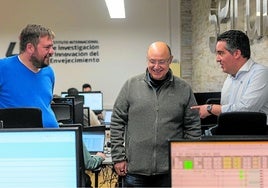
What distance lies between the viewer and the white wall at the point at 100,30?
32.2ft

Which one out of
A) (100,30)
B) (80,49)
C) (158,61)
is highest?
(100,30)

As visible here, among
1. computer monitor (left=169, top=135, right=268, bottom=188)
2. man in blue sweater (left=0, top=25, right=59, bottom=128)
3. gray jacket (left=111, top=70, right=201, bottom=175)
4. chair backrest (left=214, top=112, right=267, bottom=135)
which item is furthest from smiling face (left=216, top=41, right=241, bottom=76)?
computer monitor (left=169, top=135, right=268, bottom=188)

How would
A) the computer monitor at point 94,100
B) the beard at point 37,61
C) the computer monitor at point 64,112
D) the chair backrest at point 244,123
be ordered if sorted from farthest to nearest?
the computer monitor at point 94,100 < the computer monitor at point 64,112 < the beard at point 37,61 < the chair backrest at point 244,123

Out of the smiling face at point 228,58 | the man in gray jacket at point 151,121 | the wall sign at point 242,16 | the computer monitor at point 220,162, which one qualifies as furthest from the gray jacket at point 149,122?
the wall sign at point 242,16

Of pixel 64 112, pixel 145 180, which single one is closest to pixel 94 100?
pixel 64 112

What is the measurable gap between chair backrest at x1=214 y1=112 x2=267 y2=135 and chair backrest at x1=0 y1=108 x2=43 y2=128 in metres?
1.16

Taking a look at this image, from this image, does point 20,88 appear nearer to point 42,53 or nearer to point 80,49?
point 42,53

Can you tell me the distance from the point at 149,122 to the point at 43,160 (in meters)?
1.29

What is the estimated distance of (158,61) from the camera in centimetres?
274

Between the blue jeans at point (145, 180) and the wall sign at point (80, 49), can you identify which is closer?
the blue jeans at point (145, 180)

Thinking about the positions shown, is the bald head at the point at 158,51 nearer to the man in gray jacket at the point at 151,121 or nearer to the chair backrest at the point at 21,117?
the man in gray jacket at the point at 151,121

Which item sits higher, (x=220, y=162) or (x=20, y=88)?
(x=20, y=88)


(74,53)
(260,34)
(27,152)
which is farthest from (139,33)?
(27,152)

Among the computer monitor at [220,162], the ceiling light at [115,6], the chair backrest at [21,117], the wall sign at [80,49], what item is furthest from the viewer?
the wall sign at [80,49]
